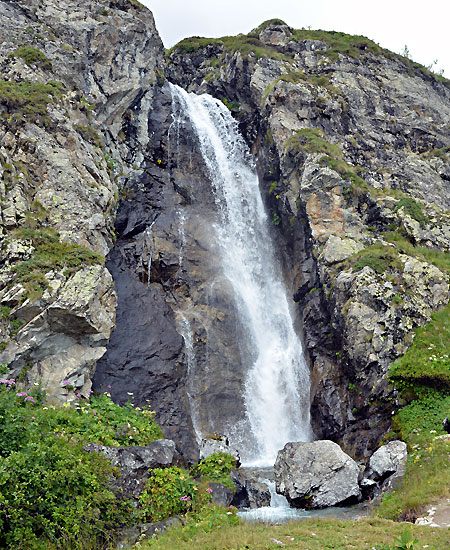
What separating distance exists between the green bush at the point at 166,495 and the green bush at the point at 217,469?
1.70m

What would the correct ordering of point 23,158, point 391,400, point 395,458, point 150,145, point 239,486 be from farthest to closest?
point 150,145, point 23,158, point 391,400, point 395,458, point 239,486

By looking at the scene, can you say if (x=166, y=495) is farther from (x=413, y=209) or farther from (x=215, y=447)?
(x=413, y=209)

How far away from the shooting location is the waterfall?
62.9 ft

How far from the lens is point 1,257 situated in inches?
587

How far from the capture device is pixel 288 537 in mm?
8141

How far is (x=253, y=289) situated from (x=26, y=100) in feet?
47.6

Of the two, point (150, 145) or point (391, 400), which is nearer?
point (391, 400)

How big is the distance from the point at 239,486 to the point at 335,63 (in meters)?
35.2

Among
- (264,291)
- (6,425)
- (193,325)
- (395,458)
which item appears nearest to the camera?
(6,425)

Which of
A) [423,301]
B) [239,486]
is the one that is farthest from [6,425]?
[423,301]

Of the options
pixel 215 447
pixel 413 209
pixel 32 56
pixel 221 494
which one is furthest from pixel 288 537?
pixel 32 56

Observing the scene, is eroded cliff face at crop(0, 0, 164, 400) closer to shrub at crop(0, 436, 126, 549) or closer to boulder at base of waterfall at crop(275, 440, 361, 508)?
shrub at crop(0, 436, 126, 549)

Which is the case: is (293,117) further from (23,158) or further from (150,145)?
(23,158)

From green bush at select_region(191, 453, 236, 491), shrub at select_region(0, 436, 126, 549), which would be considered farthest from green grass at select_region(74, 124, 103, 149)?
shrub at select_region(0, 436, 126, 549)
